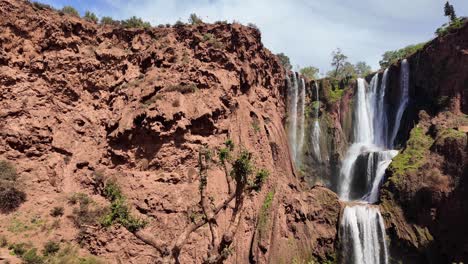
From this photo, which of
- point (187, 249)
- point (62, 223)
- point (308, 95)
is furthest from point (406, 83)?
point (62, 223)

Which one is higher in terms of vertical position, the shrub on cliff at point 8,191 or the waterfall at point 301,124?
the waterfall at point 301,124

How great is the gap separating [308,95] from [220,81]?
81.3 feet

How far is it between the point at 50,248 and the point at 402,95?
3916 centimetres

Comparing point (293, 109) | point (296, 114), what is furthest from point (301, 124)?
point (293, 109)

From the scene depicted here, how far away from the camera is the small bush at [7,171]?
2330 centimetres

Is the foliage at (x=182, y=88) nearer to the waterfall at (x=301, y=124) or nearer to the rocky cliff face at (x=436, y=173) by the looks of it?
the rocky cliff face at (x=436, y=173)

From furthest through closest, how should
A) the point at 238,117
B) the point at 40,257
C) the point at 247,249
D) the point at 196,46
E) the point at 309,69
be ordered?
1. the point at 309,69
2. the point at 196,46
3. the point at 238,117
4. the point at 247,249
5. the point at 40,257

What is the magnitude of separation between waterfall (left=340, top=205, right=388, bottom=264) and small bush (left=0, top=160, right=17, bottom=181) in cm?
2456

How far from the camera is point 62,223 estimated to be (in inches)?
904

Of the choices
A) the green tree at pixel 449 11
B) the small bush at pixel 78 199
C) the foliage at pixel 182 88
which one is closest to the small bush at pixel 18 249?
the small bush at pixel 78 199

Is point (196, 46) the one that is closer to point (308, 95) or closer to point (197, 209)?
point (197, 209)

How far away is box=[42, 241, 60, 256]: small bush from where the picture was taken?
21.3 metres

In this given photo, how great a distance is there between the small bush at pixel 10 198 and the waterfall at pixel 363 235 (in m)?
23.7

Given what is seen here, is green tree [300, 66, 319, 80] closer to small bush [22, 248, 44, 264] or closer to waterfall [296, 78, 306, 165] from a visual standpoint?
waterfall [296, 78, 306, 165]
